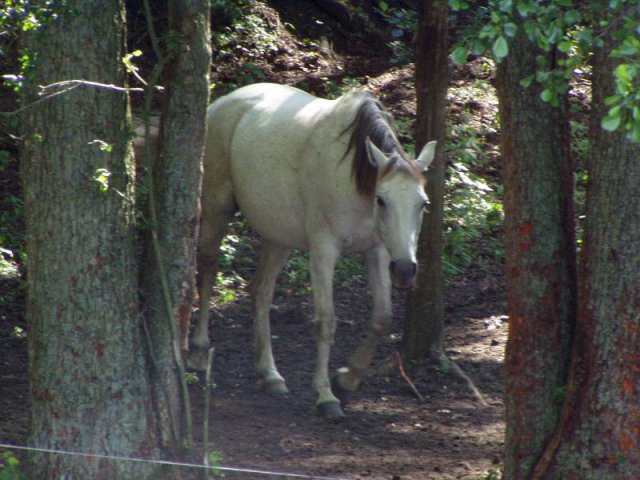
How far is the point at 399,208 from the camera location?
20.7 feet

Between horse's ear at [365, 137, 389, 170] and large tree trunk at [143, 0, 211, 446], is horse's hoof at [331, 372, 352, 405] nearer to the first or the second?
horse's ear at [365, 137, 389, 170]

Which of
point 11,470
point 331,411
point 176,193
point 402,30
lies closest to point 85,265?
point 176,193

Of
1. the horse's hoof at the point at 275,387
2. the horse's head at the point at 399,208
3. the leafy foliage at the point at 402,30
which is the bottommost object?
the horse's hoof at the point at 275,387

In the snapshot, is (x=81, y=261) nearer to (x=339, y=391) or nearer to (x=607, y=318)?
(x=607, y=318)

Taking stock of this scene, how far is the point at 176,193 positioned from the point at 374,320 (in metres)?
2.16

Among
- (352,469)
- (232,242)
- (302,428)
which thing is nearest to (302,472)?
(352,469)

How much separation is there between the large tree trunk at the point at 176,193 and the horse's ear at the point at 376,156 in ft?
4.84

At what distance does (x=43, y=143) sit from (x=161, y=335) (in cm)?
118

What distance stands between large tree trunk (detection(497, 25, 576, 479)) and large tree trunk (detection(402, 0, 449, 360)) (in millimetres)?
2735

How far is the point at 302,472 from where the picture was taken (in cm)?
559

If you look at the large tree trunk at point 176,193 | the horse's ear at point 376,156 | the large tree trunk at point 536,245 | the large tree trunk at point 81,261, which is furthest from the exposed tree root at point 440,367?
the large tree trunk at point 81,261

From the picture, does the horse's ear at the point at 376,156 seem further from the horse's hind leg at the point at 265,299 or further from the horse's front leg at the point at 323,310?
the horse's hind leg at the point at 265,299

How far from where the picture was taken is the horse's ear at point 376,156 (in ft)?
21.0

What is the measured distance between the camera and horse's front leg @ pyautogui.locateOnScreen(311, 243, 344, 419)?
22.4ft
